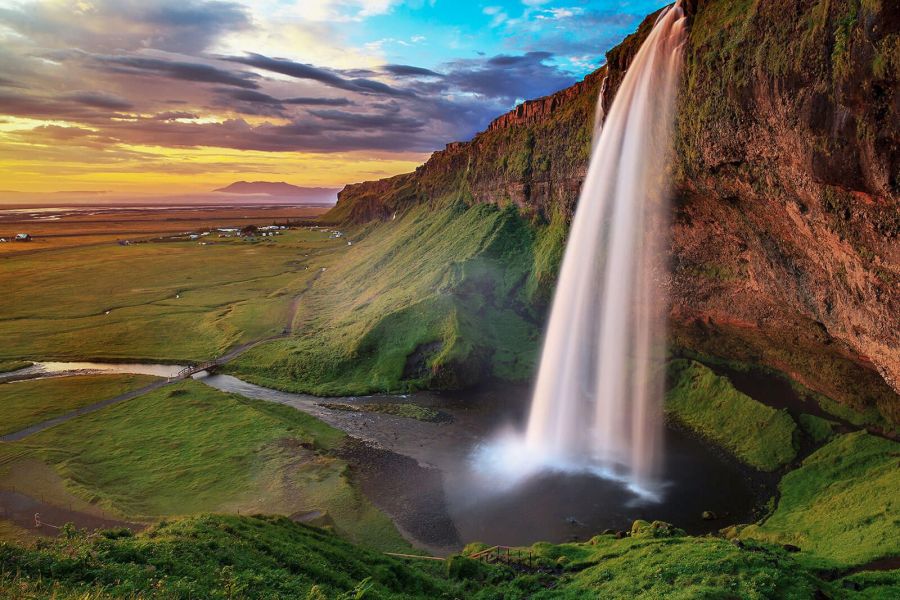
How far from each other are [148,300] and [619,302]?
250ft

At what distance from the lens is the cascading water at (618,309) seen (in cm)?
3456

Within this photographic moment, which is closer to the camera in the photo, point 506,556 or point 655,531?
point 506,556

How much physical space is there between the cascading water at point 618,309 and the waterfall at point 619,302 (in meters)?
0.08

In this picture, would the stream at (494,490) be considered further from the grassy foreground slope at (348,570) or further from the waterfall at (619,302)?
the grassy foreground slope at (348,570)

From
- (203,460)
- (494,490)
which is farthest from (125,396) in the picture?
(494,490)

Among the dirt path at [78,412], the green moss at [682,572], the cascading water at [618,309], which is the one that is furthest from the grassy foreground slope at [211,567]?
the dirt path at [78,412]

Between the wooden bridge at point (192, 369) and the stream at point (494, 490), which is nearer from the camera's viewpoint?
the stream at point (494, 490)

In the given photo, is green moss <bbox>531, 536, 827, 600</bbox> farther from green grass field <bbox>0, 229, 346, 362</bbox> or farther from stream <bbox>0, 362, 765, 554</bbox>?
green grass field <bbox>0, 229, 346, 362</bbox>

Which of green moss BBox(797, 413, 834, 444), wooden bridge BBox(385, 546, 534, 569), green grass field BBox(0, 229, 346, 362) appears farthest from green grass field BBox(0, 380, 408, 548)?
green moss BBox(797, 413, 834, 444)

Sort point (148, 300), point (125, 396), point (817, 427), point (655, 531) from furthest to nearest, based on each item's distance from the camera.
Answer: point (148, 300) → point (125, 396) → point (817, 427) → point (655, 531)

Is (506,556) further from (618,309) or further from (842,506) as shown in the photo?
(618,309)

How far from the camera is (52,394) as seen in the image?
1817 inches

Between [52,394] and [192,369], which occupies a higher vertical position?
[192,369]

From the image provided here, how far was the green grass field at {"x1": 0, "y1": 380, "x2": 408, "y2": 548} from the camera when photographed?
2844 centimetres
